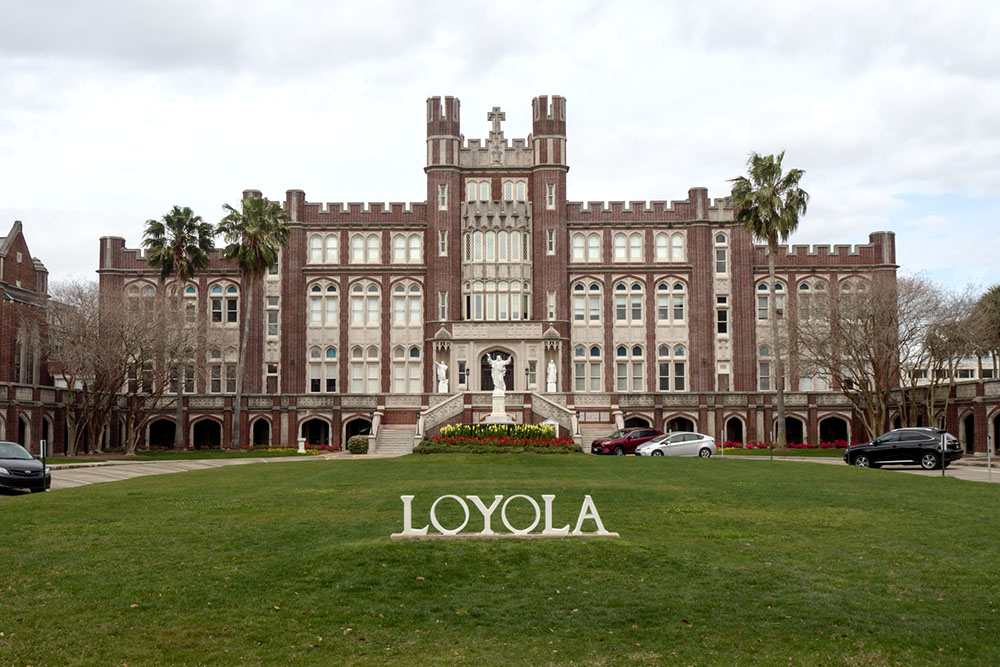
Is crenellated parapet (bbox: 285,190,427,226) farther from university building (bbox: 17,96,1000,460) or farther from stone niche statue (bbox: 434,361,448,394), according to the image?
stone niche statue (bbox: 434,361,448,394)

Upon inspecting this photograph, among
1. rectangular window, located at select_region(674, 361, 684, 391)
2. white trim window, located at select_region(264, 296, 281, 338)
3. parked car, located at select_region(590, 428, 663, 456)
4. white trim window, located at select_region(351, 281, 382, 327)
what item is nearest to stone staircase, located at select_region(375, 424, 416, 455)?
parked car, located at select_region(590, 428, 663, 456)

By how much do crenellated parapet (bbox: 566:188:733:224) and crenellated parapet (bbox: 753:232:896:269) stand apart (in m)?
3.85

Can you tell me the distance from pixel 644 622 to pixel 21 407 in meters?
46.5

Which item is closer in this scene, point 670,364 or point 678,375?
point 678,375

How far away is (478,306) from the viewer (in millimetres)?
66750

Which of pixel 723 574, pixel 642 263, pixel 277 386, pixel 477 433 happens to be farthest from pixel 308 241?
pixel 723 574

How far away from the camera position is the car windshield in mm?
26939

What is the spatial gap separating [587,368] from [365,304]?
1576cm

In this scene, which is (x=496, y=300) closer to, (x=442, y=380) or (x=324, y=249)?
(x=442, y=380)

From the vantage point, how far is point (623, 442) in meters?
46.3

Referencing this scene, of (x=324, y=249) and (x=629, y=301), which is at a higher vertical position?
(x=324, y=249)

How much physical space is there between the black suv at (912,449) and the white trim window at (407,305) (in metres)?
35.9

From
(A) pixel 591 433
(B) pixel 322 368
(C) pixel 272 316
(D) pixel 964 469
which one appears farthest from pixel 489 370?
(D) pixel 964 469

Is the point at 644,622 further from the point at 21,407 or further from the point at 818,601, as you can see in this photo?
the point at 21,407
